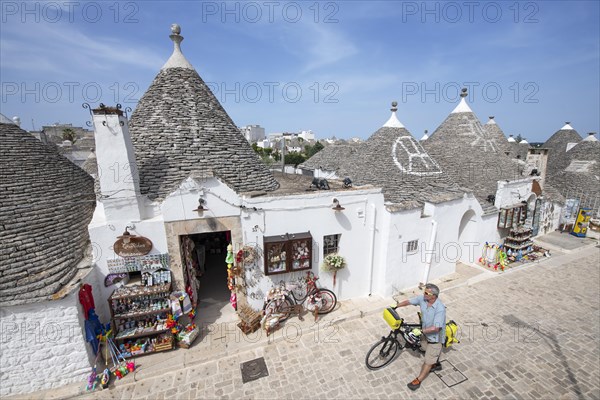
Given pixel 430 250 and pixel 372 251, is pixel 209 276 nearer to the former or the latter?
pixel 372 251

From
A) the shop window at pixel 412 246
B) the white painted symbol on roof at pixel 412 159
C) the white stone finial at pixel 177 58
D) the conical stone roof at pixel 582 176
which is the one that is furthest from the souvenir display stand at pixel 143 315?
the conical stone roof at pixel 582 176

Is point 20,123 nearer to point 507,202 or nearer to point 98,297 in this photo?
point 98,297

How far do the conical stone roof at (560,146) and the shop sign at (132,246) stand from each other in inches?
1145

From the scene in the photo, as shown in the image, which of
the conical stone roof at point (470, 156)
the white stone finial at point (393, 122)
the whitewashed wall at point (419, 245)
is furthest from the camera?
the conical stone roof at point (470, 156)

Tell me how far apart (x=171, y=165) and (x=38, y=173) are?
3566mm

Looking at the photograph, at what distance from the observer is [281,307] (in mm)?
7945

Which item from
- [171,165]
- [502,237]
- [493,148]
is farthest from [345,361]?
[493,148]

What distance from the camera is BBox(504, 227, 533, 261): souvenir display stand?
12.8m

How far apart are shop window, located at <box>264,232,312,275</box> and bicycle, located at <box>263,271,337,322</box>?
0.60 meters

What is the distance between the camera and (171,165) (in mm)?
7805

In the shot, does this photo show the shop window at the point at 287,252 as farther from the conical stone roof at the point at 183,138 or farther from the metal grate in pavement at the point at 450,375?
the metal grate in pavement at the point at 450,375

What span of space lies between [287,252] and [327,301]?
90.0 inches

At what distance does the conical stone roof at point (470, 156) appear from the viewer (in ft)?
47.4

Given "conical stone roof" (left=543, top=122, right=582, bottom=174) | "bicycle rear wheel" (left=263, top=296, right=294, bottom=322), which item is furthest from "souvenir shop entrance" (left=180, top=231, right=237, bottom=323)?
"conical stone roof" (left=543, top=122, right=582, bottom=174)
